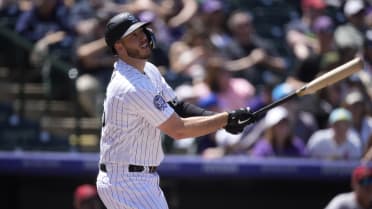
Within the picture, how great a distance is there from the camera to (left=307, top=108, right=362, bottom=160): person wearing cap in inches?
321

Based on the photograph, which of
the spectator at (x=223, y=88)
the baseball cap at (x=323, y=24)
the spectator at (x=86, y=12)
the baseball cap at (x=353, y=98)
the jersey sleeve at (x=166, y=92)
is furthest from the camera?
the spectator at (x=86, y=12)

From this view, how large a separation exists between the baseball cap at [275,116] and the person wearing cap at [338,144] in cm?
38

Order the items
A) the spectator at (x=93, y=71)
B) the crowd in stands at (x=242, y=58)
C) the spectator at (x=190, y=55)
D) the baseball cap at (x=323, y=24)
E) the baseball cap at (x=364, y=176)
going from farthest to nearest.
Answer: the baseball cap at (x=323, y=24) < the spectator at (x=190, y=55) < the spectator at (x=93, y=71) < the crowd in stands at (x=242, y=58) < the baseball cap at (x=364, y=176)

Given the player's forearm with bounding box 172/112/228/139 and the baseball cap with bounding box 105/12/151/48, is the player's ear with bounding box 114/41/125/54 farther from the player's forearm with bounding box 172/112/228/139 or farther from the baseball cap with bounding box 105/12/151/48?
the player's forearm with bounding box 172/112/228/139

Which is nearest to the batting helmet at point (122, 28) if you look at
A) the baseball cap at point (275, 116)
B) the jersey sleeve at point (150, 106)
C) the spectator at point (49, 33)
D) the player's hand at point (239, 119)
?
the jersey sleeve at point (150, 106)

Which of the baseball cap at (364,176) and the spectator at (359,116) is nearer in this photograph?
the baseball cap at (364,176)

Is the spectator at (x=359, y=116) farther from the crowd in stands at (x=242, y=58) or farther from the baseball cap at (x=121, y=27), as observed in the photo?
the baseball cap at (x=121, y=27)

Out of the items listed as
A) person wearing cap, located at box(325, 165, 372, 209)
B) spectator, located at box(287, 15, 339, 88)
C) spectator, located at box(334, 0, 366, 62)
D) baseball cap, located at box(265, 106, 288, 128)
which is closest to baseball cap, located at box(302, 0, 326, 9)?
spectator, located at box(334, 0, 366, 62)

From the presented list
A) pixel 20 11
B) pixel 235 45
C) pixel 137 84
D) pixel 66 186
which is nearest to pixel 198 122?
pixel 137 84

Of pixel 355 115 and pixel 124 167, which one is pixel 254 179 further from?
pixel 124 167

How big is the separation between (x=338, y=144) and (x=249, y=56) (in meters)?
1.97

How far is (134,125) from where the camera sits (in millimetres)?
5238

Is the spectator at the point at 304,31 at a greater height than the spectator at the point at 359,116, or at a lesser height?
greater

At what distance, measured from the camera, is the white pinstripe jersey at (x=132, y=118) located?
17.0ft
